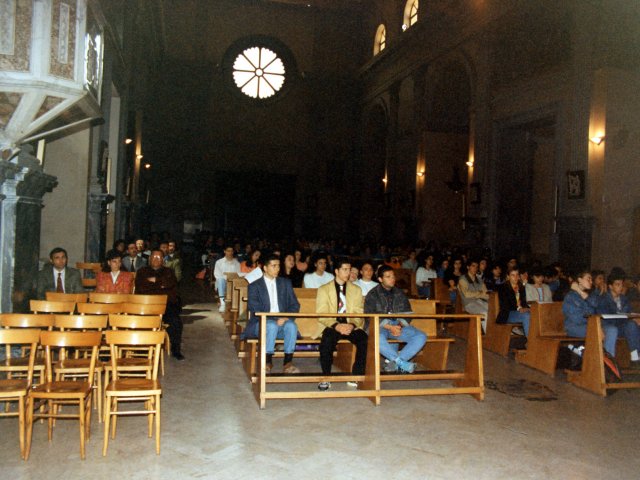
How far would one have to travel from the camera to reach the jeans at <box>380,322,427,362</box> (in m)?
6.45

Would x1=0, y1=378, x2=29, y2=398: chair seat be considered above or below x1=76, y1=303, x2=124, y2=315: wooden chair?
below

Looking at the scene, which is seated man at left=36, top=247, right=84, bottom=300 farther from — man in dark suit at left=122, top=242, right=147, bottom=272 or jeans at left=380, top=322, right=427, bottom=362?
jeans at left=380, top=322, right=427, bottom=362

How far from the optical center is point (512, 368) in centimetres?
775

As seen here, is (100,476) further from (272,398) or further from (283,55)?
(283,55)

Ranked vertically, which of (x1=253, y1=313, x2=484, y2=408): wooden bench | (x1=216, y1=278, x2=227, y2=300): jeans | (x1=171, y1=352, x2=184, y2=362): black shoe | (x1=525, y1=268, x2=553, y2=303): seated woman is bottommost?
(x1=171, y1=352, x2=184, y2=362): black shoe

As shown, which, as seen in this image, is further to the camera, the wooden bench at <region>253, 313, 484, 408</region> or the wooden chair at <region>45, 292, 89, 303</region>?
the wooden chair at <region>45, 292, 89, 303</region>

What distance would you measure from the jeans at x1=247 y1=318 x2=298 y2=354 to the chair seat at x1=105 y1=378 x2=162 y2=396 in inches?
76.6

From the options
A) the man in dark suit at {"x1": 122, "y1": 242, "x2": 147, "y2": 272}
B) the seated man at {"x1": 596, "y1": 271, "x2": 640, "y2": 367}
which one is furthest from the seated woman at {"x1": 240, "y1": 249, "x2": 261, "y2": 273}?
the seated man at {"x1": 596, "y1": 271, "x2": 640, "y2": 367}

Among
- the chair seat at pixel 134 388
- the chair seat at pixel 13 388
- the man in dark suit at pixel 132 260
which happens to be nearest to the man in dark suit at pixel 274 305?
the chair seat at pixel 134 388

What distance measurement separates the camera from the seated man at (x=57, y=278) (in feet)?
24.2

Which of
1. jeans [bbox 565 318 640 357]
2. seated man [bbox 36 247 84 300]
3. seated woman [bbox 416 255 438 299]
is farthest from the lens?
seated woman [bbox 416 255 438 299]

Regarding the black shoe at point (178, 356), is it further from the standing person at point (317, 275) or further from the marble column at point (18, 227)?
the standing person at point (317, 275)

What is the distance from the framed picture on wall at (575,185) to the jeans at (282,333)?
8.38 m

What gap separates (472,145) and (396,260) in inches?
162
